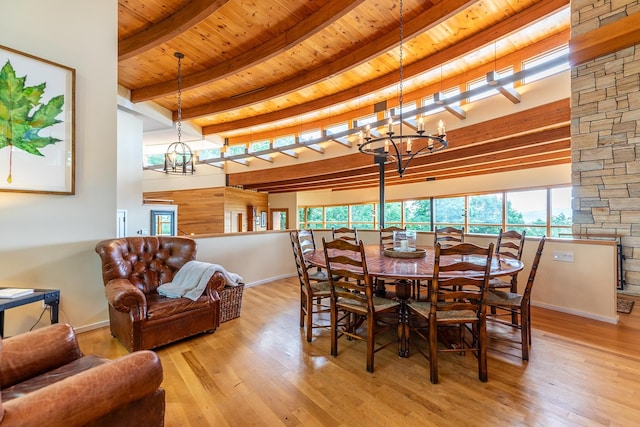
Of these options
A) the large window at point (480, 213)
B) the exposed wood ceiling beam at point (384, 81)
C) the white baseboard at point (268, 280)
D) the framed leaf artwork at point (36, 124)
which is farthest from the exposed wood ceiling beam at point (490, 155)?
the framed leaf artwork at point (36, 124)

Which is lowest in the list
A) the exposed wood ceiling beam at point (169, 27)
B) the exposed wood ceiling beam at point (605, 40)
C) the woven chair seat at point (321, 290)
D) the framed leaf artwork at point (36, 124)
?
the woven chair seat at point (321, 290)

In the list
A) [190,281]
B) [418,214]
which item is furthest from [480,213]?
→ [190,281]

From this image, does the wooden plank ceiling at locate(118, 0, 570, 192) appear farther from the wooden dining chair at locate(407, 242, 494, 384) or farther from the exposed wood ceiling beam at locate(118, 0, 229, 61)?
the wooden dining chair at locate(407, 242, 494, 384)

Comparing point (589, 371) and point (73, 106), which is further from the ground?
point (73, 106)

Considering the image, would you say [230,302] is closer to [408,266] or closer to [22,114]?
[408,266]

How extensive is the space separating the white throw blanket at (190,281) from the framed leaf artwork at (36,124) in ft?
4.24

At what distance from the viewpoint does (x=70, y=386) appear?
94 centimetres

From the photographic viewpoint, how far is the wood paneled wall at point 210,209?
9.21 m

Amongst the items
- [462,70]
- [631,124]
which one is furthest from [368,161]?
[631,124]

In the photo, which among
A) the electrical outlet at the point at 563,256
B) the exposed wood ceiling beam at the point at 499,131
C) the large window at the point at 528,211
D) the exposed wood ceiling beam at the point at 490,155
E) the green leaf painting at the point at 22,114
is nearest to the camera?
the green leaf painting at the point at 22,114

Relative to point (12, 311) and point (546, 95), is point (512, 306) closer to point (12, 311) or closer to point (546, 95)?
point (546, 95)

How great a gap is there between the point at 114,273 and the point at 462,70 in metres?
5.54

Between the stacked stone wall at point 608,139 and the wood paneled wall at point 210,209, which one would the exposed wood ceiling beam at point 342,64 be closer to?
the stacked stone wall at point 608,139

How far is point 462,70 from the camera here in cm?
463
